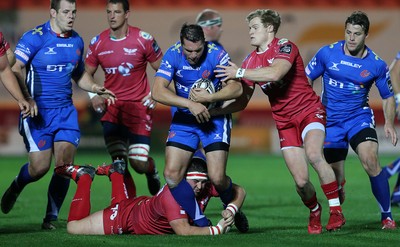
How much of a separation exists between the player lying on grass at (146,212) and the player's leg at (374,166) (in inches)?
51.9

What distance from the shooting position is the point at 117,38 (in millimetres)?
11188

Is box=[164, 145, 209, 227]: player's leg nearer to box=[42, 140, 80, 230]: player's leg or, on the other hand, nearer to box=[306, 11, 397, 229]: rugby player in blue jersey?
box=[42, 140, 80, 230]: player's leg

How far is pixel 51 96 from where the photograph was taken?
32.9ft

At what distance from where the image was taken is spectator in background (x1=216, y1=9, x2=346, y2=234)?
28.8 feet

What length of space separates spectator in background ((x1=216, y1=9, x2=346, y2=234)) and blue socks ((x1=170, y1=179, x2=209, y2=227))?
3.00 ft

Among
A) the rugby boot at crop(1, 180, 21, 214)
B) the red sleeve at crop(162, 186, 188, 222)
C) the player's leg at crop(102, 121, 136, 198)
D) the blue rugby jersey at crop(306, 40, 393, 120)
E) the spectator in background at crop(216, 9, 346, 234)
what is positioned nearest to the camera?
the red sleeve at crop(162, 186, 188, 222)

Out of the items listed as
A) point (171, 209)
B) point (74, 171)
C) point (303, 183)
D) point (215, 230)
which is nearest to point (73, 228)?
point (74, 171)

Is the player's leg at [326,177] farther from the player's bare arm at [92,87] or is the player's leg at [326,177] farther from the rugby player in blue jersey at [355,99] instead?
the player's bare arm at [92,87]

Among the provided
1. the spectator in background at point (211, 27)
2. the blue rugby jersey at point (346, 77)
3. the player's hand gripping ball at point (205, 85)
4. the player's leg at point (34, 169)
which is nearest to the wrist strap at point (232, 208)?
the player's hand gripping ball at point (205, 85)

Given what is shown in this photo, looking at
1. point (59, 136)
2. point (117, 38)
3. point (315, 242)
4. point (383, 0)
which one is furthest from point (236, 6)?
point (315, 242)

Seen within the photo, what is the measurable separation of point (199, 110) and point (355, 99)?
1937mm

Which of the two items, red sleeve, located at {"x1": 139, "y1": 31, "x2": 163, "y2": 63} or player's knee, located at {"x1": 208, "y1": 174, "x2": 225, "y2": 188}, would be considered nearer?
player's knee, located at {"x1": 208, "y1": 174, "x2": 225, "y2": 188}

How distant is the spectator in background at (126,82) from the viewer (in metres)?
11.1

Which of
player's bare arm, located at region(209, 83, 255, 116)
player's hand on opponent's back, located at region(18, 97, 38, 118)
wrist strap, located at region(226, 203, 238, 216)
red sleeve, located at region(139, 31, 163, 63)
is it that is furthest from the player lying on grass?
red sleeve, located at region(139, 31, 163, 63)
